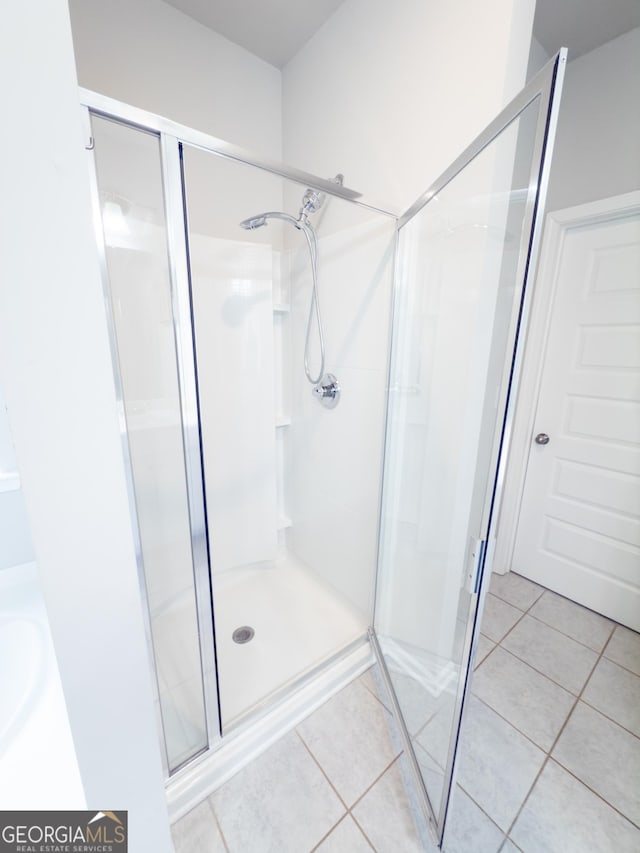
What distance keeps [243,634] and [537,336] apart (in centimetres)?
222

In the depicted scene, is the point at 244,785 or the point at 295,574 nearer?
the point at 244,785

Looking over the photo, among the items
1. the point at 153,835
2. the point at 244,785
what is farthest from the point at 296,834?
the point at 153,835

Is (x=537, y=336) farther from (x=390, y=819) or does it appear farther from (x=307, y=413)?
(x=390, y=819)

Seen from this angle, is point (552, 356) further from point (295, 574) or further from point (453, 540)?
point (295, 574)

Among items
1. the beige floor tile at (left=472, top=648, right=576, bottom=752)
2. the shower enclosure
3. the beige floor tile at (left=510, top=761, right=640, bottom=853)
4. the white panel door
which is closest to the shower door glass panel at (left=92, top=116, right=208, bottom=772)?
the shower enclosure

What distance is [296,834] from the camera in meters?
0.97

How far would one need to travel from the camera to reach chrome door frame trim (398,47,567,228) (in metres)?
0.52

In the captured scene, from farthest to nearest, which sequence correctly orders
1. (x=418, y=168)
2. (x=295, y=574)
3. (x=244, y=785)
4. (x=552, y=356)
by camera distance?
(x=295, y=574), (x=552, y=356), (x=418, y=168), (x=244, y=785)

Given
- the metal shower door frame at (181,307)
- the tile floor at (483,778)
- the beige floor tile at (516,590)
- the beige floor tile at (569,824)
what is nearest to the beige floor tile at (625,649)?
the tile floor at (483,778)

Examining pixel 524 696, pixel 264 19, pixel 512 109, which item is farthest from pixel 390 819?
pixel 264 19

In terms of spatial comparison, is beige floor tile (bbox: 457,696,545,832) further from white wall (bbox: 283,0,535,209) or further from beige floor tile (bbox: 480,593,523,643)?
white wall (bbox: 283,0,535,209)

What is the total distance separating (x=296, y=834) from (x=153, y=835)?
545 mm

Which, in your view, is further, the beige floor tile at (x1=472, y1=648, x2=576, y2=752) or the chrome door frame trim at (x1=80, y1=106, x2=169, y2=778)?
the beige floor tile at (x1=472, y1=648, x2=576, y2=752)

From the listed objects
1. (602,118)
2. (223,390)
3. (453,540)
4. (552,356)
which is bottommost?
(453,540)
